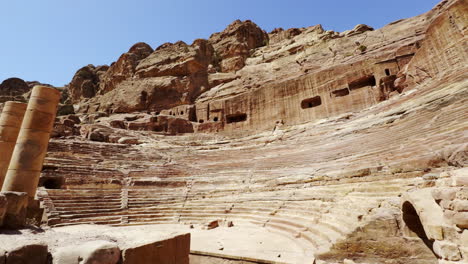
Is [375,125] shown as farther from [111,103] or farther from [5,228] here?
[111,103]

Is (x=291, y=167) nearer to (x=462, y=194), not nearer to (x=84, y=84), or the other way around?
(x=462, y=194)

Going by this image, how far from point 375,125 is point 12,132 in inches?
692

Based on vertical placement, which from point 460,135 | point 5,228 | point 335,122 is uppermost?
point 335,122

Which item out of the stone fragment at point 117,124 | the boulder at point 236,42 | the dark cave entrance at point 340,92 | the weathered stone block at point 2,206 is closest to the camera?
the weathered stone block at point 2,206

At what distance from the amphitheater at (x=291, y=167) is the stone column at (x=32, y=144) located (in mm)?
503

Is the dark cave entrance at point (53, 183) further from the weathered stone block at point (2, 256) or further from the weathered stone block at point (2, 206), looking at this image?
the weathered stone block at point (2, 256)

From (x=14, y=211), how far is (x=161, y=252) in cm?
209

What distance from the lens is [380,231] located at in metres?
4.91

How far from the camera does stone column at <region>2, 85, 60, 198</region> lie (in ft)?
30.2

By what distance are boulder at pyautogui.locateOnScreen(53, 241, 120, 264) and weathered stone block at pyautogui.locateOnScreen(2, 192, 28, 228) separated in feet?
4.17

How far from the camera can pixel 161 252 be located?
308cm

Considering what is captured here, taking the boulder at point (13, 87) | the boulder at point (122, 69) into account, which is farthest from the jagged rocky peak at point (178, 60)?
the boulder at point (13, 87)

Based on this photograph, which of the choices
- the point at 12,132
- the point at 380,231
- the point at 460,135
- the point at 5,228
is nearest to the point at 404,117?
the point at 460,135

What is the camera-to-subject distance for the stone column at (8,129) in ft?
35.1
